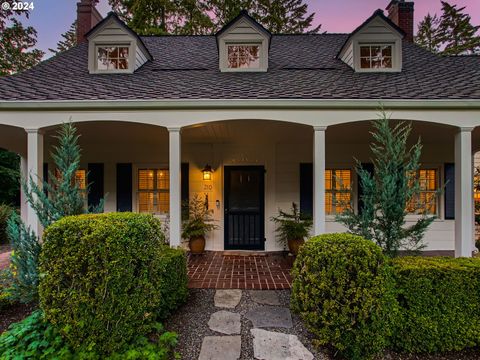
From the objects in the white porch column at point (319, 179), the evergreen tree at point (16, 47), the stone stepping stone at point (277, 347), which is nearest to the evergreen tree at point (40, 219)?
the stone stepping stone at point (277, 347)

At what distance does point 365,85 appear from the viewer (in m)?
4.67

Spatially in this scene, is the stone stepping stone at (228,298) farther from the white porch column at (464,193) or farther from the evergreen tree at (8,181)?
the evergreen tree at (8,181)

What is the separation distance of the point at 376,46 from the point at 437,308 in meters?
5.51

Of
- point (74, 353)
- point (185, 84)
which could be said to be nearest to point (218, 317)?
point (74, 353)

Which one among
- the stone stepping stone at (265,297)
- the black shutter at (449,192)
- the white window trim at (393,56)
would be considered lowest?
the stone stepping stone at (265,297)

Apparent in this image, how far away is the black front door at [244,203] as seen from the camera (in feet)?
19.4

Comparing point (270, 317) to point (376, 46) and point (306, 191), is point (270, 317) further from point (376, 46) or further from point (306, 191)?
point (376, 46)

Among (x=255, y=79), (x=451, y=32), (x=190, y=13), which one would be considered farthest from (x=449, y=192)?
(x=451, y=32)

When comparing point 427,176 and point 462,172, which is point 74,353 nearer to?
point 462,172

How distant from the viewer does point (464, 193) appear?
3.84 metres

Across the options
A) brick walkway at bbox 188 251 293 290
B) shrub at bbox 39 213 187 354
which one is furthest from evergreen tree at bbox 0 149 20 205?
shrub at bbox 39 213 187 354

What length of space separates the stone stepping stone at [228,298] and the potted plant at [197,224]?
212cm

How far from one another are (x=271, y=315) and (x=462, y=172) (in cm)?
368

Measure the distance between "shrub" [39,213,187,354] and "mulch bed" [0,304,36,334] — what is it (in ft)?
3.37
